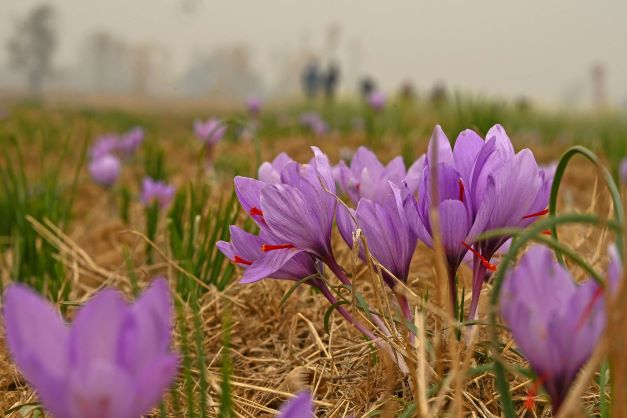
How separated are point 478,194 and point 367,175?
0.40 metres

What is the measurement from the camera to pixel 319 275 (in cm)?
98

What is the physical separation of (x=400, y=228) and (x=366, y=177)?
360mm

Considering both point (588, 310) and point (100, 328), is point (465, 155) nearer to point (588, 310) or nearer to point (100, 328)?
point (588, 310)

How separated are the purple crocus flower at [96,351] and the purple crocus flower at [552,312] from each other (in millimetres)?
313

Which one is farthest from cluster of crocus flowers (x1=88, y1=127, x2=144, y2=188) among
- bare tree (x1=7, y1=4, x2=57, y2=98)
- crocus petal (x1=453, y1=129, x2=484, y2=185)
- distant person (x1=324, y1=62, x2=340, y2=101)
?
bare tree (x1=7, y1=4, x2=57, y2=98)

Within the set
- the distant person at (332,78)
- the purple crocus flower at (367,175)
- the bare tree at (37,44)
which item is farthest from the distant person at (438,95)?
the bare tree at (37,44)

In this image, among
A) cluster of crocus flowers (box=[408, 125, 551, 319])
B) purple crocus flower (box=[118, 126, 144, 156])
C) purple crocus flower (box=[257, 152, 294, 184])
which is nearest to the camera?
cluster of crocus flowers (box=[408, 125, 551, 319])

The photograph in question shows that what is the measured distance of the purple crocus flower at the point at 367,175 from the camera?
1245 millimetres

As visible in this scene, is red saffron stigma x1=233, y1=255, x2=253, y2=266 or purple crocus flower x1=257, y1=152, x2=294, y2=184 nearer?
red saffron stigma x1=233, y1=255, x2=253, y2=266

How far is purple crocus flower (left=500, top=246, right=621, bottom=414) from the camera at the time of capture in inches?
23.5

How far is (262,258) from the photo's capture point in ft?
3.16

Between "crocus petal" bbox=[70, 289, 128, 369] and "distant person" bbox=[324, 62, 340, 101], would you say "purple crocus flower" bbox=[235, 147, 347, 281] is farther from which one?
"distant person" bbox=[324, 62, 340, 101]

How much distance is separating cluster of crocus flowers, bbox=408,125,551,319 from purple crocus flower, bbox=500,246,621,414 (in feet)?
0.82

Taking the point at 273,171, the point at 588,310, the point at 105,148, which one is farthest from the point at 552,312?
the point at 105,148
